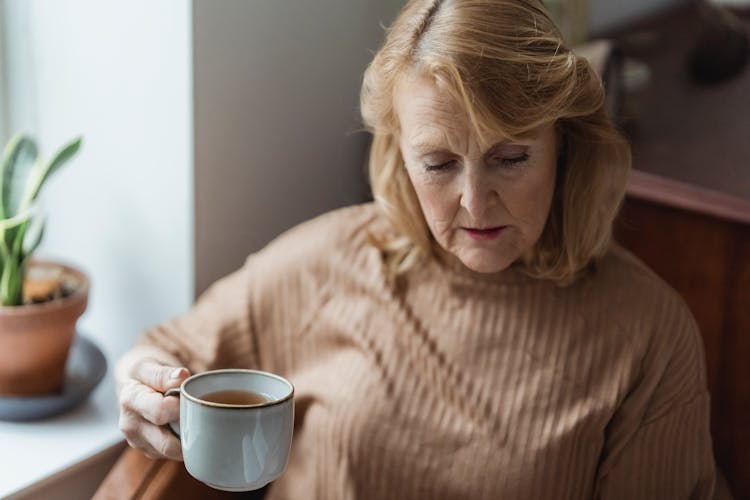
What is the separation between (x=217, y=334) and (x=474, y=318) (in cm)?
34

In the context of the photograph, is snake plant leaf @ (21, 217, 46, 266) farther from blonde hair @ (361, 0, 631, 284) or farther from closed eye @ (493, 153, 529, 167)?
closed eye @ (493, 153, 529, 167)

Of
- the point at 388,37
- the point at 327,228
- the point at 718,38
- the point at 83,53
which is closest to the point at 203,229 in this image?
the point at 327,228

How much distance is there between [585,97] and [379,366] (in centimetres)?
42

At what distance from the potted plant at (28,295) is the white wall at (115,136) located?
0.12 metres

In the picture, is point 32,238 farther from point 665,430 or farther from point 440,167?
point 665,430

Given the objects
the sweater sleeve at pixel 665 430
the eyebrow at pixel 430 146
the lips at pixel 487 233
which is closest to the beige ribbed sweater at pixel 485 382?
the sweater sleeve at pixel 665 430

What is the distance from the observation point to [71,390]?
4.91 ft

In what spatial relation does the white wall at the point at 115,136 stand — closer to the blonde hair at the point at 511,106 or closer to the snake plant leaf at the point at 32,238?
the snake plant leaf at the point at 32,238

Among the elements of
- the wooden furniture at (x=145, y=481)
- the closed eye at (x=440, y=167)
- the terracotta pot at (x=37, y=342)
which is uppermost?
the closed eye at (x=440, y=167)

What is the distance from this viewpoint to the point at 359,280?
4.50 ft

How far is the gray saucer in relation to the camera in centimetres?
143

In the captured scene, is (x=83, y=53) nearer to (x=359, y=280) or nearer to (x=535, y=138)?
(x=359, y=280)

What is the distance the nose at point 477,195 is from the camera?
1172 mm

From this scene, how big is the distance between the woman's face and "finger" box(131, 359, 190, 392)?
353 millimetres
